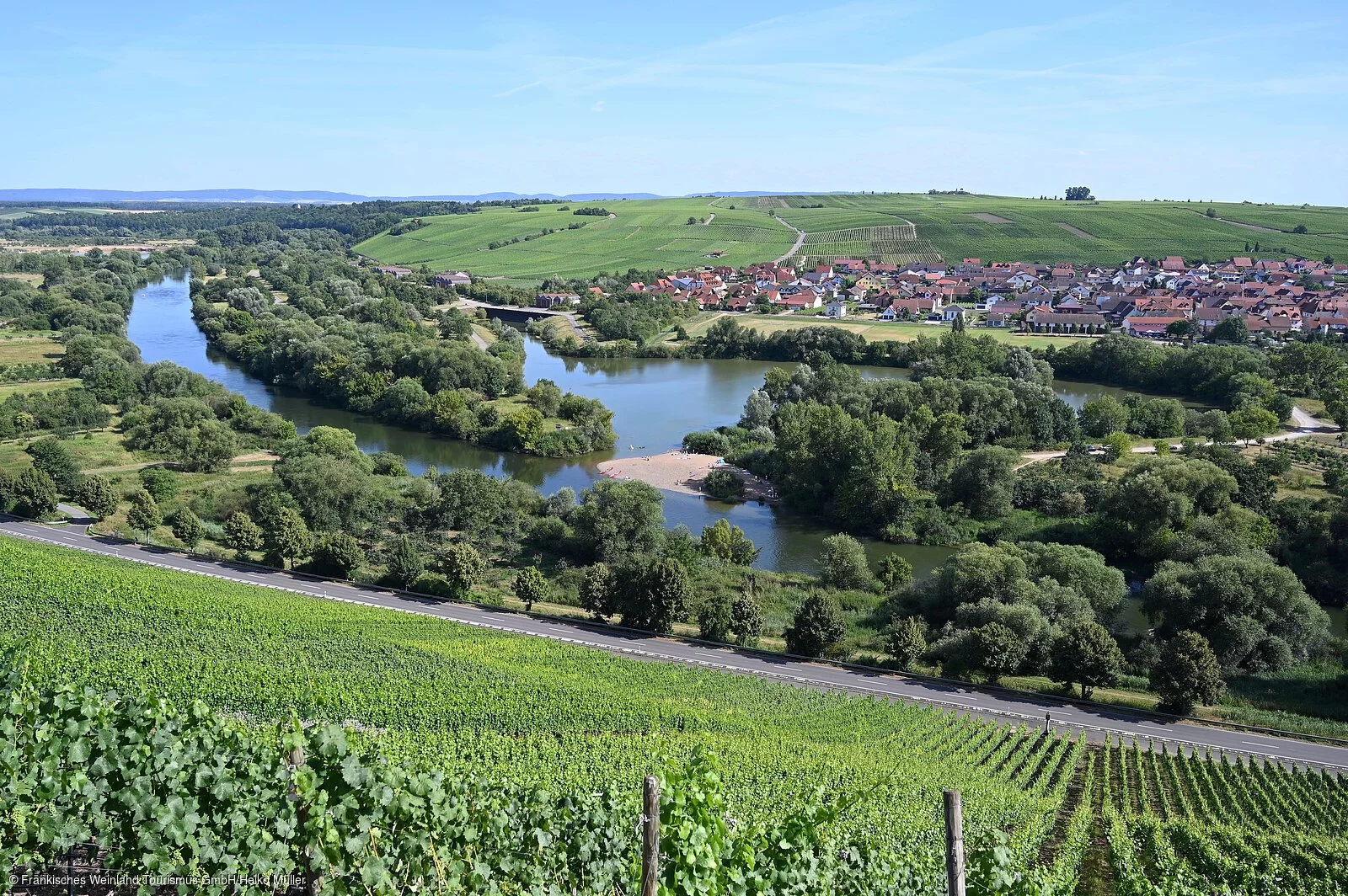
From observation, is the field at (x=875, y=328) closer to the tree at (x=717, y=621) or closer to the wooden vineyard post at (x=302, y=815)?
the tree at (x=717, y=621)

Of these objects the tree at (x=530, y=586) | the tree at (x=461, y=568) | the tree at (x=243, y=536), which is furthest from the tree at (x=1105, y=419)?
the tree at (x=243, y=536)

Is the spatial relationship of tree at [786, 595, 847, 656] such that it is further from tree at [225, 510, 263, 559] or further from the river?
tree at [225, 510, 263, 559]

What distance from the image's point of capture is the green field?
4429 inches

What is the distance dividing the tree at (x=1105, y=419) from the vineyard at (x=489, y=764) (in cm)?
3019

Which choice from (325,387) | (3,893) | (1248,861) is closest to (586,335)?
(325,387)

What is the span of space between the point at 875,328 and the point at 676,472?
3871cm

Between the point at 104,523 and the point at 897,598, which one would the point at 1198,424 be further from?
the point at 104,523

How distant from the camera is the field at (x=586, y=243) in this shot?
113562mm

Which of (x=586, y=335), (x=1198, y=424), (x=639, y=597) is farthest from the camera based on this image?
(x=586, y=335)

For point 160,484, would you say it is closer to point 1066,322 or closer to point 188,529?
point 188,529

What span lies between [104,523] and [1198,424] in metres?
46.6

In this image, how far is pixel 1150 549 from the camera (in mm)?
31516

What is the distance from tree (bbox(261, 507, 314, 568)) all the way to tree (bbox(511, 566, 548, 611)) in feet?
23.7


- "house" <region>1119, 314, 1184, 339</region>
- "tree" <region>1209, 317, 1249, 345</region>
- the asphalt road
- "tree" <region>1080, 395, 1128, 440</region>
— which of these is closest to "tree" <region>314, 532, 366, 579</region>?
the asphalt road
